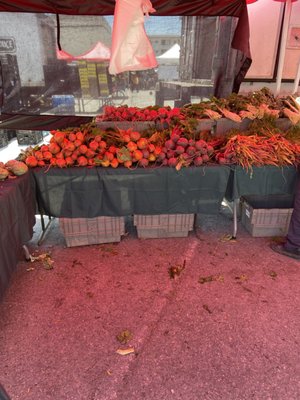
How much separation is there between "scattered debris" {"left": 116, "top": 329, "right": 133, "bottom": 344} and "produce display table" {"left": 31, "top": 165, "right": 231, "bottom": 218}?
1236 mm

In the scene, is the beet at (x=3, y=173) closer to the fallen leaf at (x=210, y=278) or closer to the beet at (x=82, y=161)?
the beet at (x=82, y=161)

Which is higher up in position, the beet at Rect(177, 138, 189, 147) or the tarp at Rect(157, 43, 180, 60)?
the tarp at Rect(157, 43, 180, 60)

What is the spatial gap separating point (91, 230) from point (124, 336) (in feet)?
4.38

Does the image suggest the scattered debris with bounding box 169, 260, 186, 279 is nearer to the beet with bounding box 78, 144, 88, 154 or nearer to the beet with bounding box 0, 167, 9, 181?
the beet with bounding box 78, 144, 88, 154

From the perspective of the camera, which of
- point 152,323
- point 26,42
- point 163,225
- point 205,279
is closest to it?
point 152,323

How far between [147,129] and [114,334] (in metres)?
2.27

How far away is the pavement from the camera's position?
1.84 meters

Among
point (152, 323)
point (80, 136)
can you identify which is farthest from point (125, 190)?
point (152, 323)

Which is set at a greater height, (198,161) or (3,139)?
(198,161)

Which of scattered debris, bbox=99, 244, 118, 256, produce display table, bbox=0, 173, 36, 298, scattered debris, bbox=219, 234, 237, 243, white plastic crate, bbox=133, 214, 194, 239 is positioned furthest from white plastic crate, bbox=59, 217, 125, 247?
scattered debris, bbox=219, 234, 237, 243

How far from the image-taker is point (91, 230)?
10.6 feet

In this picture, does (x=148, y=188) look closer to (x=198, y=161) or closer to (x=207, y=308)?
(x=198, y=161)

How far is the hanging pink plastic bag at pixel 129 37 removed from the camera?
2740 millimetres

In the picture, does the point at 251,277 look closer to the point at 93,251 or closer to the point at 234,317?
the point at 234,317
